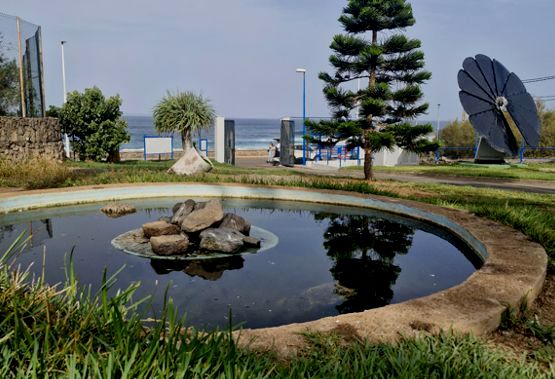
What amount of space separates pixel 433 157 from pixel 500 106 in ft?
37.4

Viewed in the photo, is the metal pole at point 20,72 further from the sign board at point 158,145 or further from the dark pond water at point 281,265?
the sign board at point 158,145

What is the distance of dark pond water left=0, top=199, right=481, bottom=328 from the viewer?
5469 mm

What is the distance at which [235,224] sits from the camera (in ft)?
28.3

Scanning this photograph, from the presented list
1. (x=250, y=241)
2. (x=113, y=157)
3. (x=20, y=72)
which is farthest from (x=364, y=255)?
(x=113, y=157)

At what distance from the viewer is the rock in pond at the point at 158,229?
808 cm

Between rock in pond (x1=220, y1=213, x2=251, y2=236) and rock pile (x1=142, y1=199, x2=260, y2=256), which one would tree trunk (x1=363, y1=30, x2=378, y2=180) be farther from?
rock pile (x1=142, y1=199, x2=260, y2=256)

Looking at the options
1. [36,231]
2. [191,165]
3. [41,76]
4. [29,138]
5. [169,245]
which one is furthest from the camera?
[41,76]

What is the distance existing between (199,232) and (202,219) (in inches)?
9.5

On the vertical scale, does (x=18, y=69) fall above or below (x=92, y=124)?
above

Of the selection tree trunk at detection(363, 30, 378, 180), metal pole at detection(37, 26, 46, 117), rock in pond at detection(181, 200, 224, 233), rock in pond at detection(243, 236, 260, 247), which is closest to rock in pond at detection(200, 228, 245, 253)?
rock in pond at detection(243, 236, 260, 247)

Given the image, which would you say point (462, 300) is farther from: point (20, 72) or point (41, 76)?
point (41, 76)

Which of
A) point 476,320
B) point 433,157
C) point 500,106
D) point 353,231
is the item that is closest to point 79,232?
point 353,231

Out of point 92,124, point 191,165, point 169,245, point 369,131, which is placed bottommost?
point 169,245

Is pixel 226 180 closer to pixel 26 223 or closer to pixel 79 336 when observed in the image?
pixel 26 223
